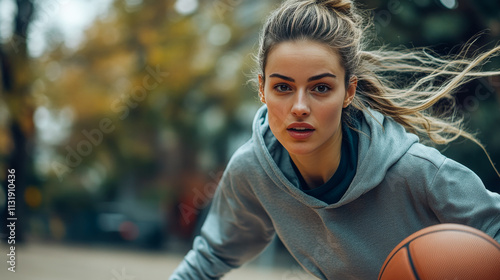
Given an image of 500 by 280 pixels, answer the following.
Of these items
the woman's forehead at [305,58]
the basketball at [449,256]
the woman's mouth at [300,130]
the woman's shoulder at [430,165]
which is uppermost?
the woman's forehead at [305,58]

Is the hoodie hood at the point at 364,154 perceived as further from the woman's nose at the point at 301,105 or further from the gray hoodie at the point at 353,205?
the woman's nose at the point at 301,105

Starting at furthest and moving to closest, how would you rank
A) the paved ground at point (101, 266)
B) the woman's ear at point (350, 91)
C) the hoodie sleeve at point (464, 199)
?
1. the paved ground at point (101, 266)
2. the woman's ear at point (350, 91)
3. the hoodie sleeve at point (464, 199)

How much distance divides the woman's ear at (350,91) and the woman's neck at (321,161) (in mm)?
134

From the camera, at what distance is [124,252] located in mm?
13836

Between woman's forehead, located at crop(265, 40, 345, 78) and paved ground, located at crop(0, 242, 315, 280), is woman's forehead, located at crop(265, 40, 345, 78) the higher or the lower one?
the higher one

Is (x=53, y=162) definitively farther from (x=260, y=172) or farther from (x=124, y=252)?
(x=260, y=172)

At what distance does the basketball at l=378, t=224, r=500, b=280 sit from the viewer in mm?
2186

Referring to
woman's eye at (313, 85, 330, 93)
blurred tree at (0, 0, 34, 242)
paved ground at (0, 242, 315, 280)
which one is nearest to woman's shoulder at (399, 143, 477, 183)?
woman's eye at (313, 85, 330, 93)

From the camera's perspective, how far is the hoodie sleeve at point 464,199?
241cm

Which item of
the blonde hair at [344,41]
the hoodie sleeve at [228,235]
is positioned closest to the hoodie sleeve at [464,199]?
the blonde hair at [344,41]

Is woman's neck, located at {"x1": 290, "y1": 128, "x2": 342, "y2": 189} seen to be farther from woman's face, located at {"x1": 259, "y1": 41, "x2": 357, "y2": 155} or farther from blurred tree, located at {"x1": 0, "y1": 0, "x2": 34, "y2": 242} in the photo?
blurred tree, located at {"x1": 0, "y1": 0, "x2": 34, "y2": 242}

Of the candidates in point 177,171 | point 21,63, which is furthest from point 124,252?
point 21,63

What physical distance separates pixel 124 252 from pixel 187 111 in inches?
145

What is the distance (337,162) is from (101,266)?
29.1 feet
